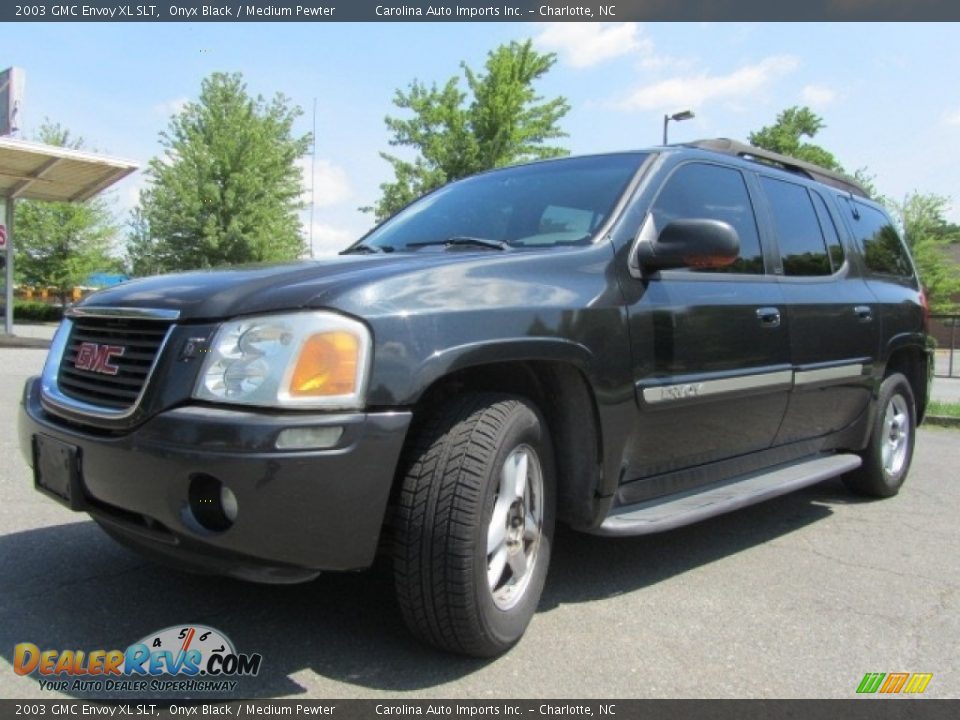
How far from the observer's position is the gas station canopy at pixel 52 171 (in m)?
15.1

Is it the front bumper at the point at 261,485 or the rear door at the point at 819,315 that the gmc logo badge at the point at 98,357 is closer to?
the front bumper at the point at 261,485

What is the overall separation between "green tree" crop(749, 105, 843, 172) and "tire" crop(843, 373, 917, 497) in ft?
114

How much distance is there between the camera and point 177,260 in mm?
25094

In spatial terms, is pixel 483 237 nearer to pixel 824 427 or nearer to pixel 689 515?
pixel 689 515

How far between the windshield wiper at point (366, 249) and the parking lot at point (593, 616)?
1.42 m

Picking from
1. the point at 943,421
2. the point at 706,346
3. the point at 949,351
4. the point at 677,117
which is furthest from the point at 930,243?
the point at 706,346

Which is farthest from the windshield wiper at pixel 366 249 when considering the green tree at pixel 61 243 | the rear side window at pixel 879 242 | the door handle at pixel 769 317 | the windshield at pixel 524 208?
the green tree at pixel 61 243

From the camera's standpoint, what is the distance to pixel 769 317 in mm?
3742

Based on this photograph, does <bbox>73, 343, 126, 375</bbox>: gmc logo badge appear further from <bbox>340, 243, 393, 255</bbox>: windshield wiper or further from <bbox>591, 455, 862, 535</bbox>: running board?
<bbox>591, 455, 862, 535</bbox>: running board

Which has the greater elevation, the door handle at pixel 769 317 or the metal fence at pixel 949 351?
the door handle at pixel 769 317

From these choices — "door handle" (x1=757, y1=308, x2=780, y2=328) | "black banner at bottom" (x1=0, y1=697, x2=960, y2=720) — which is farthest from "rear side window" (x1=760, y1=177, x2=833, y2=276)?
"black banner at bottom" (x1=0, y1=697, x2=960, y2=720)

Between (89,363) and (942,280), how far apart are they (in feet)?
121

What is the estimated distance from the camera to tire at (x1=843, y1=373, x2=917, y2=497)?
493cm

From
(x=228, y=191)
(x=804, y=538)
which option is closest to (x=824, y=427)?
(x=804, y=538)
